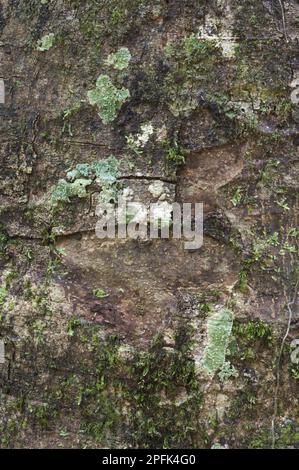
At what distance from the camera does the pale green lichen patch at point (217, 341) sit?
6.76 feet

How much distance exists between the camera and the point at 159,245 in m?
2.14

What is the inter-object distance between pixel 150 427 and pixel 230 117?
48.0 inches

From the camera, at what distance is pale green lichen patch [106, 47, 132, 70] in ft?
7.16

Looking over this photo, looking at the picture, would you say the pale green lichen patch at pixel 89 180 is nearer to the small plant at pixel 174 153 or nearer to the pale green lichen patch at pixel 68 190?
the pale green lichen patch at pixel 68 190

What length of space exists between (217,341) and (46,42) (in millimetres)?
1387

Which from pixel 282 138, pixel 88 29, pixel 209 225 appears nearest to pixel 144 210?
pixel 209 225

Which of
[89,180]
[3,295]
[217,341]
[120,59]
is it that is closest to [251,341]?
[217,341]

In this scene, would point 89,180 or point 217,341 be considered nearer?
point 217,341

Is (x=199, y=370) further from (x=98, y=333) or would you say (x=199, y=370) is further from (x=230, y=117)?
(x=230, y=117)

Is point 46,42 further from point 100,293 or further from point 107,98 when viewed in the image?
point 100,293

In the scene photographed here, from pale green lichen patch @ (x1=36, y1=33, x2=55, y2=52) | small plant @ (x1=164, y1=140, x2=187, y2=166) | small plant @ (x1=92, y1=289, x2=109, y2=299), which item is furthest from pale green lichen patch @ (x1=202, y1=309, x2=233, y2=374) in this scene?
pale green lichen patch @ (x1=36, y1=33, x2=55, y2=52)

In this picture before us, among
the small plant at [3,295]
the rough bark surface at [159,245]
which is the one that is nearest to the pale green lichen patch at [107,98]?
the rough bark surface at [159,245]

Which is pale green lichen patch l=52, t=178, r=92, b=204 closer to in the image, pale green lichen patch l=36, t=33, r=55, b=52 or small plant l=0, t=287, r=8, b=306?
small plant l=0, t=287, r=8, b=306

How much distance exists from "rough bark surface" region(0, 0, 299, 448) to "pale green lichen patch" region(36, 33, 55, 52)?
0.04 metres
